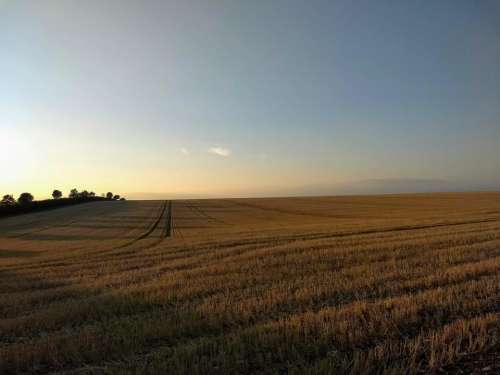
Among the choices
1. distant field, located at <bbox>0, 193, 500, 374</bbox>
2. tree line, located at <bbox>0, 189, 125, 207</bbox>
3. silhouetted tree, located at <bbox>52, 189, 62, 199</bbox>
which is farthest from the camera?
silhouetted tree, located at <bbox>52, 189, 62, 199</bbox>

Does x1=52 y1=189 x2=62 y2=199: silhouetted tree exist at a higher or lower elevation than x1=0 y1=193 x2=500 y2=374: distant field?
higher

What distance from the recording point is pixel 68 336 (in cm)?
561

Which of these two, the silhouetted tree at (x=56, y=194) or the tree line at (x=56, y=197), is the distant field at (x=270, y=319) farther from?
the silhouetted tree at (x=56, y=194)

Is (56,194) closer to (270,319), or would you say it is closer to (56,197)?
(56,197)

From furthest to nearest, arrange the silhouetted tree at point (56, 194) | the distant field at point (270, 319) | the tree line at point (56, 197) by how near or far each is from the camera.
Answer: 1. the silhouetted tree at point (56, 194)
2. the tree line at point (56, 197)
3. the distant field at point (270, 319)

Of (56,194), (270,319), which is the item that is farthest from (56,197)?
(270,319)

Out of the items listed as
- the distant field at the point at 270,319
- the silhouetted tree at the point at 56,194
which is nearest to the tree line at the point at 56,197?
the silhouetted tree at the point at 56,194

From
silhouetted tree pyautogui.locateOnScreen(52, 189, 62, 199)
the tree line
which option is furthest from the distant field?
silhouetted tree pyautogui.locateOnScreen(52, 189, 62, 199)

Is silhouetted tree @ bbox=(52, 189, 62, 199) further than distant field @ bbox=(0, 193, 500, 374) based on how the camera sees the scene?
Yes

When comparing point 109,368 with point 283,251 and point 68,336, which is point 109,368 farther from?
point 283,251

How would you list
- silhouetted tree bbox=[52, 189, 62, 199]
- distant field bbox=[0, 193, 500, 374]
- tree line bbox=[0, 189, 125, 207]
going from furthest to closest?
silhouetted tree bbox=[52, 189, 62, 199] → tree line bbox=[0, 189, 125, 207] → distant field bbox=[0, 193, 500, 374]

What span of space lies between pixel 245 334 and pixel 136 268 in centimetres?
922

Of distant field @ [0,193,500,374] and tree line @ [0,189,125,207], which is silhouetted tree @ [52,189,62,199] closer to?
tree line @ [0,189,125,207]

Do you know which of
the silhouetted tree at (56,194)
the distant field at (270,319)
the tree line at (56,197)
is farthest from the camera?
the silhouetted tree at (56,194)
